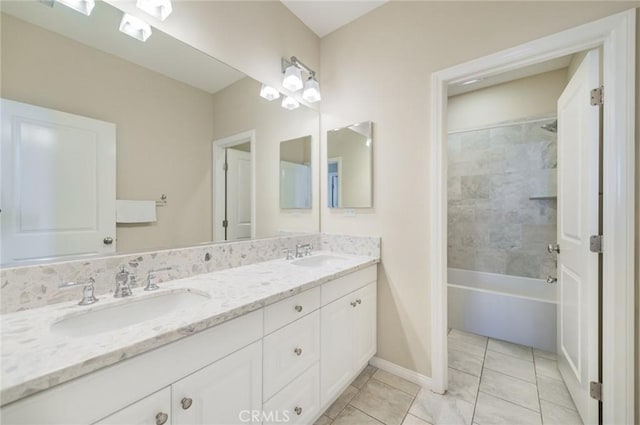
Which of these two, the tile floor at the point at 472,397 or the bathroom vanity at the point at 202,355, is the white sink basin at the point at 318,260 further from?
the tile floor at the point at 472,397

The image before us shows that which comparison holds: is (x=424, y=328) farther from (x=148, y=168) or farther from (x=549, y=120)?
(x=549, y=120)

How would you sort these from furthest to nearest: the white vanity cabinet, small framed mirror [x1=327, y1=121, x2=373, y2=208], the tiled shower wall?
the tiled shower wall → small framed mirror [x1=327, y1=121, x2=373, y2=208] → the white vanity cabinet

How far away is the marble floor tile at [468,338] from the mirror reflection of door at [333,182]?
1650 millimetres

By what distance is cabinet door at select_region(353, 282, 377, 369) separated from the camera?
1.66 m

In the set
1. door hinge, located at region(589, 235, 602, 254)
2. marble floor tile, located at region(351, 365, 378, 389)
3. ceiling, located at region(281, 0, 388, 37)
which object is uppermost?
ceiling, located at region(281, 0, 388, 37)

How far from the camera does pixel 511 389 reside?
166 centimetres

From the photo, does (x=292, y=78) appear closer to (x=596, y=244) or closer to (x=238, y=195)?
(x=238, y=195)

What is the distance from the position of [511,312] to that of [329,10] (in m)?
2.91

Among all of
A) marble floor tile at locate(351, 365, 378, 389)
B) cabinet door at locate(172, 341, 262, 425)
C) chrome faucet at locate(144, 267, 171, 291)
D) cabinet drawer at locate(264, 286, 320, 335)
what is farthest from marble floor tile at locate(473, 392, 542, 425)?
chrome faucet at locate(144, 267, 171, 291)

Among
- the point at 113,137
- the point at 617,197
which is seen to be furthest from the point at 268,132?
the point at 617,197

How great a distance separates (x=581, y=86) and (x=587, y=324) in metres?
1.28

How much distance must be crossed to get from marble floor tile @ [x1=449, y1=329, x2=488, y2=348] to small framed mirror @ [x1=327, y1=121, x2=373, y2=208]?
5.06 feet

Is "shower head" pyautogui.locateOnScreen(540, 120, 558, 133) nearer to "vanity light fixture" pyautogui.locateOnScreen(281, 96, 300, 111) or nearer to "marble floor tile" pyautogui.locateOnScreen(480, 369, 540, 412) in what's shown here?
"marble floor tile" pyautogui.locateOnScreen(480, 369, 540, 412)

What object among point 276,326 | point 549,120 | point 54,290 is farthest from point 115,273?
point 549,120
